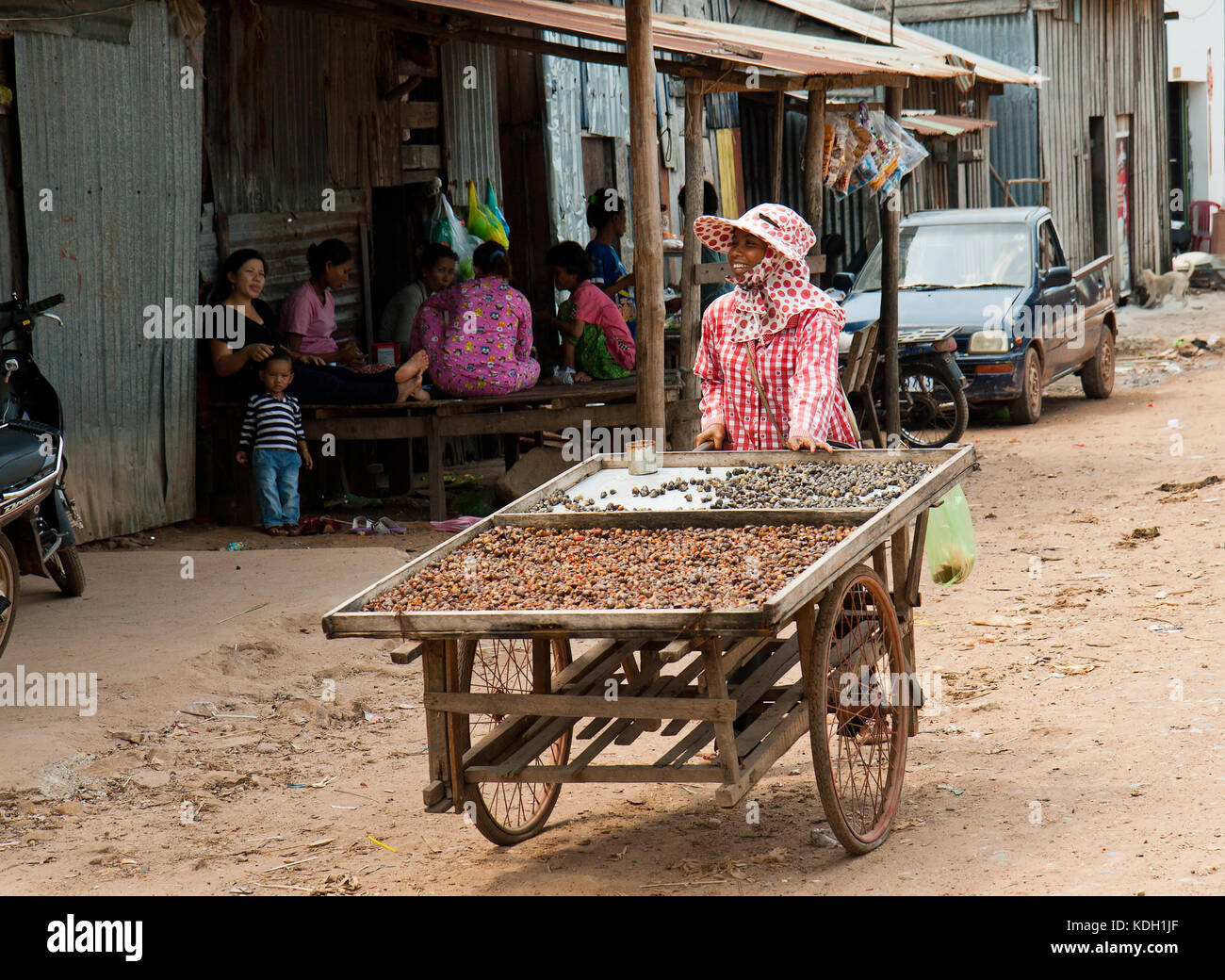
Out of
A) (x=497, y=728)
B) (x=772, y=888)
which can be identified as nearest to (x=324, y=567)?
(x=497, y=728)

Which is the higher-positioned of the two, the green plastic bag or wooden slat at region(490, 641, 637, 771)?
the green plastic bag

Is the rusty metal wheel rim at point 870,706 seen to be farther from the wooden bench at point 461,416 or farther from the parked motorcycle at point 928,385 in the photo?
the parked motorcycle at point 928,385

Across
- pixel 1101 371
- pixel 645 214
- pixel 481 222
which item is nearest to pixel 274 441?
pixel 645 214

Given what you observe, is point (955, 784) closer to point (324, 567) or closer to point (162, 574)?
point (324, 567)

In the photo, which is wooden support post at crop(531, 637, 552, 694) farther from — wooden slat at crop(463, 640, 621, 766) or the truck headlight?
the truck headlight

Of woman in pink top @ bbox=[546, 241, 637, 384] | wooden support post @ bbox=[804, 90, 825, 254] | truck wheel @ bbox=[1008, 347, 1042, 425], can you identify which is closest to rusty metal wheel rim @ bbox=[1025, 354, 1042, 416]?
truck wheel @ bbox=[1008, 347, 1042, 425]

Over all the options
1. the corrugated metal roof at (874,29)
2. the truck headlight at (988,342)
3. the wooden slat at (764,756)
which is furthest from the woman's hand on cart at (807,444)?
the corrugated metal roof at (874,29)

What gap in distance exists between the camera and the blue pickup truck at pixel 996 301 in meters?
12.1

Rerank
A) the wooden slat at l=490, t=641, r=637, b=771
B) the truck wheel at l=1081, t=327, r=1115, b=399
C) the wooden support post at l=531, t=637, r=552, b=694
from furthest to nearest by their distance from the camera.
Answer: the truck wheel at l=1081, t=327, r=1115, b=399, the wooden support post at l=531, t=637, r=552, b=694, the wooden slat at l=490, t=641, r=637, b=771

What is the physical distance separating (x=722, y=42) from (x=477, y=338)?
240 cm

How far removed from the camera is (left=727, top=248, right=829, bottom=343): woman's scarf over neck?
16.5ft

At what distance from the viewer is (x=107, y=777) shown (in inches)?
198

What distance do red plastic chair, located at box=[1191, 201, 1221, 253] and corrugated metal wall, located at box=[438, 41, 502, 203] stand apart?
1903cm

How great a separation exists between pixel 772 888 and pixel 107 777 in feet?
8.07
